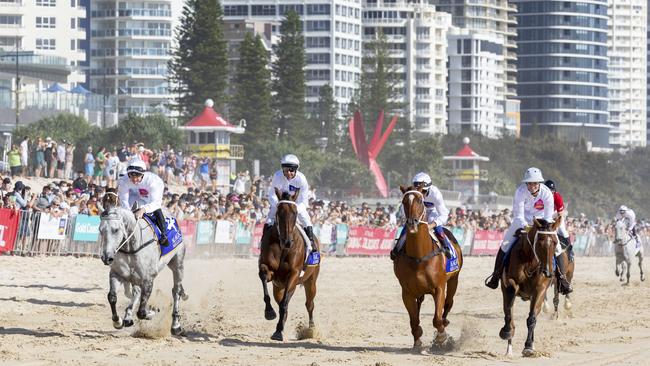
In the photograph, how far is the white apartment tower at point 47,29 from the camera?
459 feet

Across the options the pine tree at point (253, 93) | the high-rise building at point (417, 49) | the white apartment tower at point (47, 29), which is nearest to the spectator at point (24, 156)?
the pine tree at point (253, 93)

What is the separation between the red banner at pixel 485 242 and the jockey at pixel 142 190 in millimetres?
36273

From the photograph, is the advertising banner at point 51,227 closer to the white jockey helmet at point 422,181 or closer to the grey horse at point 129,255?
the grey horse at point 129,255

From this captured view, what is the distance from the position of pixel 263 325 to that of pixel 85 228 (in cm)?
1272

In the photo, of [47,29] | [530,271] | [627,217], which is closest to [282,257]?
[530,271]

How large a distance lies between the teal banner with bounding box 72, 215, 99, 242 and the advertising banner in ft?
1.13

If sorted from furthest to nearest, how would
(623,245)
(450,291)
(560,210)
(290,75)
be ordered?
(290,75), (623,245), (560,210), (450,291)

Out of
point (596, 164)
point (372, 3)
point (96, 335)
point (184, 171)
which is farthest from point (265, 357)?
point (372, 3)

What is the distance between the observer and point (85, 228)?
109 feet

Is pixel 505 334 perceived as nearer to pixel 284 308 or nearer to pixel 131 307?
pixel 284 308

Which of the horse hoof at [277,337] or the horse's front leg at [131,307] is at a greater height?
the horse's front leg at [131,307]

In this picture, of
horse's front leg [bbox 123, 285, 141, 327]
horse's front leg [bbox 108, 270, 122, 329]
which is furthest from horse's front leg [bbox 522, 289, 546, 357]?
horse's front leg [bbox 108, 270, 122, 329]

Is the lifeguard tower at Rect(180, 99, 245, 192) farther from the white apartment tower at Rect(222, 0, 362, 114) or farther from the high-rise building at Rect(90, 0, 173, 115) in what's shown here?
the white apartment tower at Rect(222, 0, 362, 114)

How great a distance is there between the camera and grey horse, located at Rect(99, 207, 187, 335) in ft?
58.0
